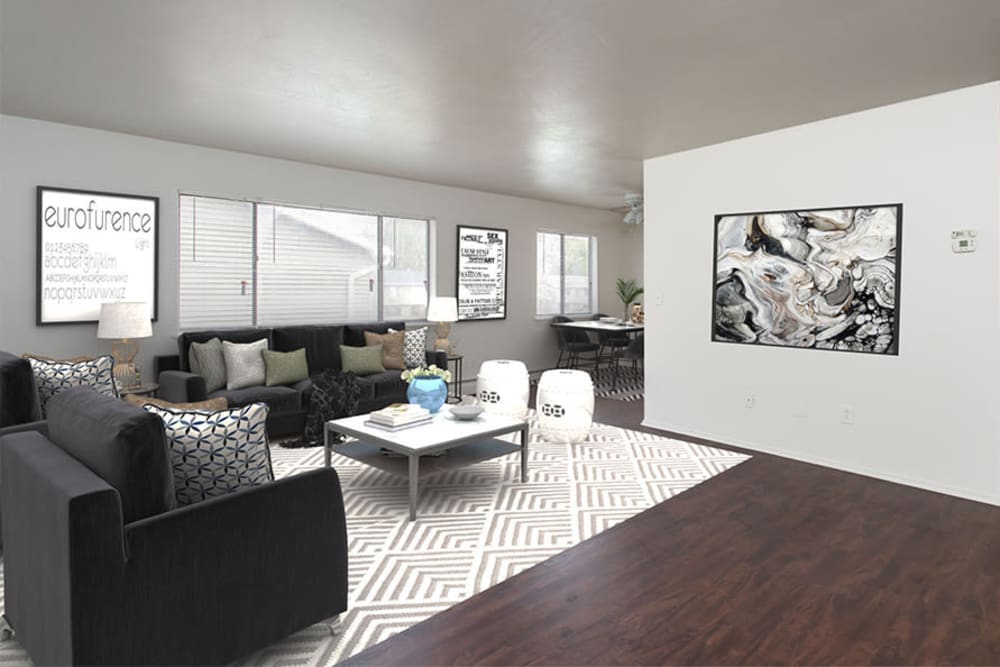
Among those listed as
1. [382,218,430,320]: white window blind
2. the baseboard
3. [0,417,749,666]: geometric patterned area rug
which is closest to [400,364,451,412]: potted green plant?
[0,417,749,666]: geometric patterned area rug

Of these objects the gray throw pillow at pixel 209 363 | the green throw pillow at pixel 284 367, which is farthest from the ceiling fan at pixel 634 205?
the gray throw pillow at pixel 209 363

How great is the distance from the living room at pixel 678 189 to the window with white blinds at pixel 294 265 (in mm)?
145

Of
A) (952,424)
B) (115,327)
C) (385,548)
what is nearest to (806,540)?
(952,424)

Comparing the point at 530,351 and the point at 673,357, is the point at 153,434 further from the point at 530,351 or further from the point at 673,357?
the point at 530,351

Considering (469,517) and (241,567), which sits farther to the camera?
(469,517)

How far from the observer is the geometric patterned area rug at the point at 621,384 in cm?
729

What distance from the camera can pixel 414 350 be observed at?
20.6ft

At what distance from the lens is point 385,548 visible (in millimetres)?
3035

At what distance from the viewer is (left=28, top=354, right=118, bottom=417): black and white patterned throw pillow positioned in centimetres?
324

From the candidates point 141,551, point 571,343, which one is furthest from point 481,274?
point 141,551

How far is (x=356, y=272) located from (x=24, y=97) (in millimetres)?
3161

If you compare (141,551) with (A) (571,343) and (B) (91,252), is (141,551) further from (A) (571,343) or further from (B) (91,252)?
(A) (571,343)

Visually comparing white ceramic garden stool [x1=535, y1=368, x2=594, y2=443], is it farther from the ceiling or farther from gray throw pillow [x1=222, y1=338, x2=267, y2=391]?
gray throw pillow [x1=222, y1=338, x2=267, y2=391]

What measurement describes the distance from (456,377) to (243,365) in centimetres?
258
